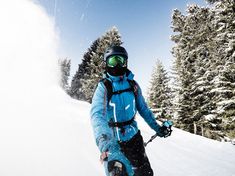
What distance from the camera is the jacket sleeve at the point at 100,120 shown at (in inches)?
106

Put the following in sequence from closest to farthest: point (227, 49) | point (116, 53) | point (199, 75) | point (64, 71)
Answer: point (116, 53) < point (227, 49) < point (199, 75) < point (64, 71)

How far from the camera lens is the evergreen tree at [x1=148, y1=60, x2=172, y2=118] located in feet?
111

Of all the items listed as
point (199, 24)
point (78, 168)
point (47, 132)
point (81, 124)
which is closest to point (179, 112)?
point (199, 24)

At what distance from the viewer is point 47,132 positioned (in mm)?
9203

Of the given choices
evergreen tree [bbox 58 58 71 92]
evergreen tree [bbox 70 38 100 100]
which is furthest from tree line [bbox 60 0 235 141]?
evergreen tree [bbox 58 58 71 92]

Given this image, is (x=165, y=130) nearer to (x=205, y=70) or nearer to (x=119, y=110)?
(x=119, y=110)

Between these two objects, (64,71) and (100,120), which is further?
(64,71)

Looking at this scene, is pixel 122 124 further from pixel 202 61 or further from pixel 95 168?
pixel 202 61

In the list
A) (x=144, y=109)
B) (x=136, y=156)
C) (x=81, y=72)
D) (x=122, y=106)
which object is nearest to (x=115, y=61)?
(x=122, y=106)

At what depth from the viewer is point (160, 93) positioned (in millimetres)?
34656

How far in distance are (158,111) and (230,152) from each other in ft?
82.0

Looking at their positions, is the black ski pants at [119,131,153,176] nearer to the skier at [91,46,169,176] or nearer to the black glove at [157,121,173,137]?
the skier at [91,46,169,176]

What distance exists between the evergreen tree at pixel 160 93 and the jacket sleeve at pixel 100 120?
31.0 m

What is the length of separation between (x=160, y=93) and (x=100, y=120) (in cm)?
3233
